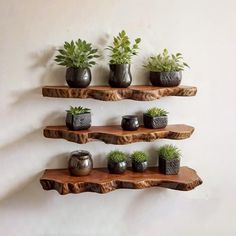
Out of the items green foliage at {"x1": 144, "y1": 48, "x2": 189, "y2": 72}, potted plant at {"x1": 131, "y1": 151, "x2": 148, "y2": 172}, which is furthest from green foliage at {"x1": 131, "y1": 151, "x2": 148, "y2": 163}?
green foliage at {"x1": 144, "y1": 48, "x2": 189, "y2": 72}

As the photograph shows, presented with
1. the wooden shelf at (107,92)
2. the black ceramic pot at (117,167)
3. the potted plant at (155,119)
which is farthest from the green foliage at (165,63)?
the black ceramic pot at (117,167)

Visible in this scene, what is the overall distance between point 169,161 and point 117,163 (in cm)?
28

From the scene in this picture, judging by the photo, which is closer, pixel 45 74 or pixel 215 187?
pixel 45 74

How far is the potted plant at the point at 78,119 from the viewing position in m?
1.61

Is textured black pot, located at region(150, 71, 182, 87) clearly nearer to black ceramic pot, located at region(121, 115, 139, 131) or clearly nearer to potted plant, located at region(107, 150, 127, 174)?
black ceramic pot, located at region(121, 115, 139, 131)

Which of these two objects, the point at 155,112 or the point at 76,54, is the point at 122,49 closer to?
the point at 76,54

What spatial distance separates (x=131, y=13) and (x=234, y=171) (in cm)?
112

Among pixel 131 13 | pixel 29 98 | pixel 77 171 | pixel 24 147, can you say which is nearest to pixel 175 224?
pixel 77 171

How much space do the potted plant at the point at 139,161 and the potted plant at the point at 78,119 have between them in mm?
316

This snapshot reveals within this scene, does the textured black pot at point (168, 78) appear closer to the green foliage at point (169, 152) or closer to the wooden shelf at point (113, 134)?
the wooden shelf at point (113, 134)

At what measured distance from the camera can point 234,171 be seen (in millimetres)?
1931

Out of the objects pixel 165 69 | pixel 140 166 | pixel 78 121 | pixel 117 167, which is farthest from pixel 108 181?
pixel 165 69

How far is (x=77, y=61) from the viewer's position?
159 centimetres

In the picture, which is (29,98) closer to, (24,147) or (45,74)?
(45,74)
